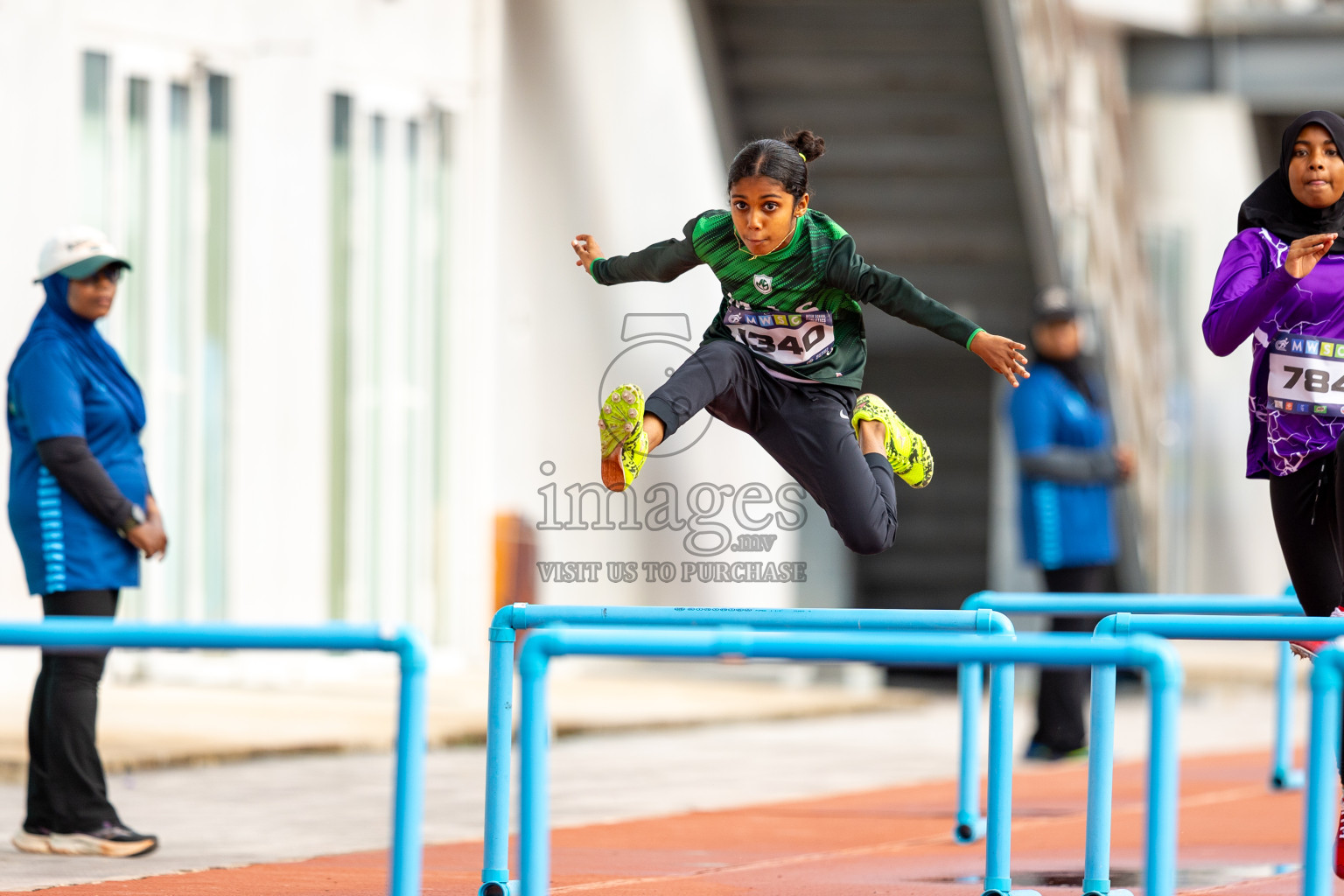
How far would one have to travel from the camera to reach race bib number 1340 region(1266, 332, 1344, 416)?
16.8 feet

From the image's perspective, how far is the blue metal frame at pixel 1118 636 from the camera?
4.68 m

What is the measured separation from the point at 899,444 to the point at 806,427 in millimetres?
326

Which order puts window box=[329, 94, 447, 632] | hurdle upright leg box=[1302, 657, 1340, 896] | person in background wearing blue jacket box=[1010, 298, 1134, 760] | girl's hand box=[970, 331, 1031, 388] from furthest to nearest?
1. window box=[329, 94, 447, 632]
2. person in background wearing blue jacket box=[1010, 298, 1134, 760]
3. girl's hand box=[970, 331, 1031, 388]
4. hurdle upright leg box=[1302, 657, 1340, 896]

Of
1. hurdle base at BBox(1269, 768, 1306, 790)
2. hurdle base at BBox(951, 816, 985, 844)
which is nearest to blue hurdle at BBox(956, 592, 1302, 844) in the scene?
hurdle base at BBox(951, 816, 985, 844)

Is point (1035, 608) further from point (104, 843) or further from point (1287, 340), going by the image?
point (104, 843)

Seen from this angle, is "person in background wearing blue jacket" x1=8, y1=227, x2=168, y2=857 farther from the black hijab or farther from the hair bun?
the black hijab

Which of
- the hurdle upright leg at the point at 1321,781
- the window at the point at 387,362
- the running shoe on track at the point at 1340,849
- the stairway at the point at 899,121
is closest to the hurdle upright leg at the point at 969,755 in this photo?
the running shoe on track at the point at 1340,849

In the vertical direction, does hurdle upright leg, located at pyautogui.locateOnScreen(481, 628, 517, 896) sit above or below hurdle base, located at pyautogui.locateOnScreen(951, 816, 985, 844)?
above

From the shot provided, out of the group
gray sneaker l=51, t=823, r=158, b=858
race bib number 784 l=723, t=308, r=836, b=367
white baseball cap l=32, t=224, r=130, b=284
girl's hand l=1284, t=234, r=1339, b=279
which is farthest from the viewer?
white baseball cap l=32, t=224, r=130, b=284

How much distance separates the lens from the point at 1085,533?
9.51 m

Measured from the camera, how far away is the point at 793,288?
4887mm

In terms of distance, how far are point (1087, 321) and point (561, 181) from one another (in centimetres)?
324

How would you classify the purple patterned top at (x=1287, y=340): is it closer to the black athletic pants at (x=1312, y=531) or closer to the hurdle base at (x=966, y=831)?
the black athletic pants at (x=1312, y=531)

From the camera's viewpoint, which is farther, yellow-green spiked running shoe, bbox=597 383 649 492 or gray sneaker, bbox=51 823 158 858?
gray sneaker, bbox=51 823 158 858
